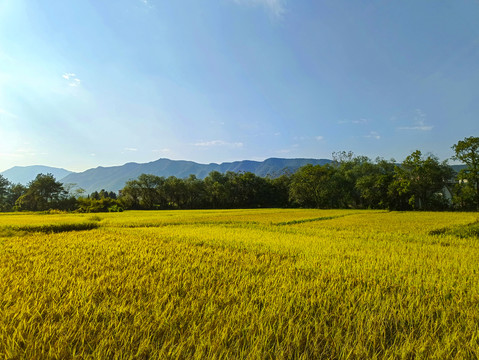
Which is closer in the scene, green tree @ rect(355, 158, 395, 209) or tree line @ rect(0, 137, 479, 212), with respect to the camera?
tree line @ rect(0, 137, 479, 212)

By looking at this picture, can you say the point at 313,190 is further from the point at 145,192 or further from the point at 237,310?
the point at 237,310

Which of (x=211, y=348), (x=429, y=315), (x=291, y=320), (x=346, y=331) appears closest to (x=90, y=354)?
(x=211, y=348)

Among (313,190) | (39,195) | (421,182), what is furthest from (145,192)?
(421,182)

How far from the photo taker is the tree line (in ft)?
122

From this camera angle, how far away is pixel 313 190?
52.4m

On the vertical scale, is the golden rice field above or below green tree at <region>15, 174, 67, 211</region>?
below

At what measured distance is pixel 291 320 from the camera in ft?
8.36

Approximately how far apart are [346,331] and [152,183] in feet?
216

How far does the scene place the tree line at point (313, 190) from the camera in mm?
37138

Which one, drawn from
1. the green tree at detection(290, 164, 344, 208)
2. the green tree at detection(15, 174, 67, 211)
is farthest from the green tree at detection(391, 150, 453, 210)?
the green tree at detection(15, 174, 67, 211)

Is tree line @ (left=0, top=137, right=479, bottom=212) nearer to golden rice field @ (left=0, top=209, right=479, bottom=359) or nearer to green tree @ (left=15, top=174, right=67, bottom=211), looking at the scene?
green tree @ (left=15, top=174, right=67, bottom=211)

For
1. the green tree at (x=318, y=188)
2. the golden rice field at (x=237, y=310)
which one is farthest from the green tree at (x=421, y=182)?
the golden rice field at (x=237, y=310)

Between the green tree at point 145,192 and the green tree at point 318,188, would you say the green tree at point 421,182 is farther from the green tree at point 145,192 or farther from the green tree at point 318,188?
the green tree at point 145,192

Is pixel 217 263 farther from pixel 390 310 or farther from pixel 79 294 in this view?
pixel 390 310
